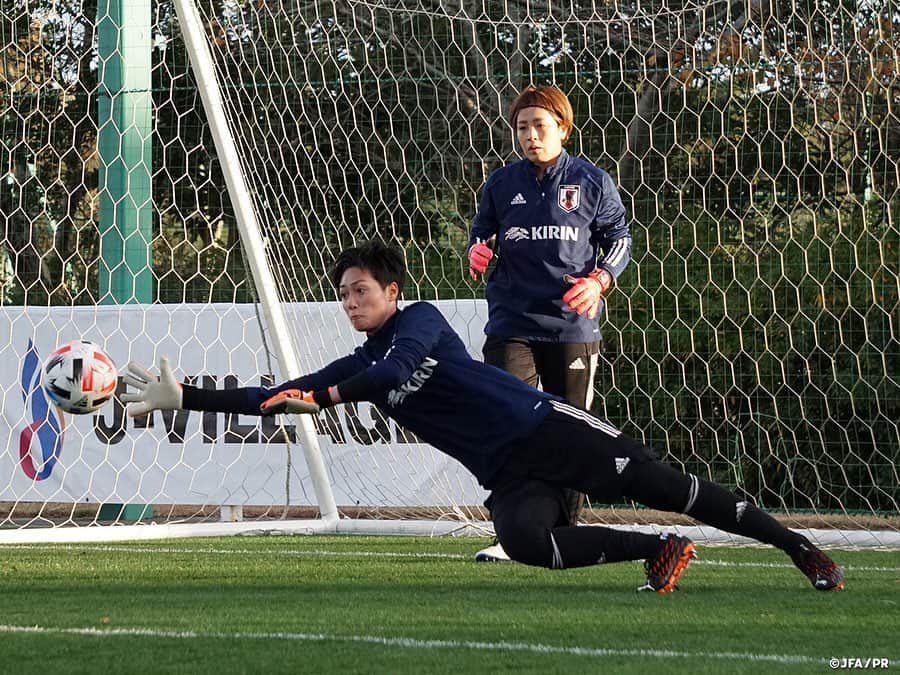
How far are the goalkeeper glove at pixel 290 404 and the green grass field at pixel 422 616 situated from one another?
0.57m

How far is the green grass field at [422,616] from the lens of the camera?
335 centimetres

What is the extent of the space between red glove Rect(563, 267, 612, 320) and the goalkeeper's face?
790 mm

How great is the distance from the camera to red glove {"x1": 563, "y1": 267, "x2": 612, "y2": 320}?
5.31 m

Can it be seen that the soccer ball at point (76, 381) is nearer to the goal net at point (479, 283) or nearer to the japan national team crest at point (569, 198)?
the japan national team crest at point (569, 198)

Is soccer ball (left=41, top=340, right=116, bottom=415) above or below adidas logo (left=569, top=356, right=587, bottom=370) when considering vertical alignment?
above

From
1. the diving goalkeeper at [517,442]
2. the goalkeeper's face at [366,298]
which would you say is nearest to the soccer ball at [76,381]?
the diving goalkeeper at [517,442]

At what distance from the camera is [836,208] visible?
327 inches

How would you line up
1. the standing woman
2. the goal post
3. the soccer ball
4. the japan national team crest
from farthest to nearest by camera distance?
1. the goal post
2. the japan national team crest
3. the standing woman
4. the soccer ball

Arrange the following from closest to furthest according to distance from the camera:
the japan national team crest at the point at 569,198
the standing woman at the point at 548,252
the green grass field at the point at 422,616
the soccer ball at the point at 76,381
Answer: the green grass field at the point at 422,616 → the soccer ball at the point at 76,381 → the standing woman at the point at 548,252 → the japan national team crest at the point at 569,198

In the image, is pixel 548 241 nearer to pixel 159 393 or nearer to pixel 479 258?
pixel 479 258

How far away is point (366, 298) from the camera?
4738mm

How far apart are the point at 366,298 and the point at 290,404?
47cm

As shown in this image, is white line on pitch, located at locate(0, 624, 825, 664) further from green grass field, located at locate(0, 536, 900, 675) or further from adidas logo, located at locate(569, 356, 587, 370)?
adidas logo, located at locate(569, 356, 587, 370)

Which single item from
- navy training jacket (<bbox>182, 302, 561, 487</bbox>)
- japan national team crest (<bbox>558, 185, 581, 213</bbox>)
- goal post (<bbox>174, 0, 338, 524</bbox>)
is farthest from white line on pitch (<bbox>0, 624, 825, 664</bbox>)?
goal post (<bbox>174, 0, 338, 524</bbox>)
